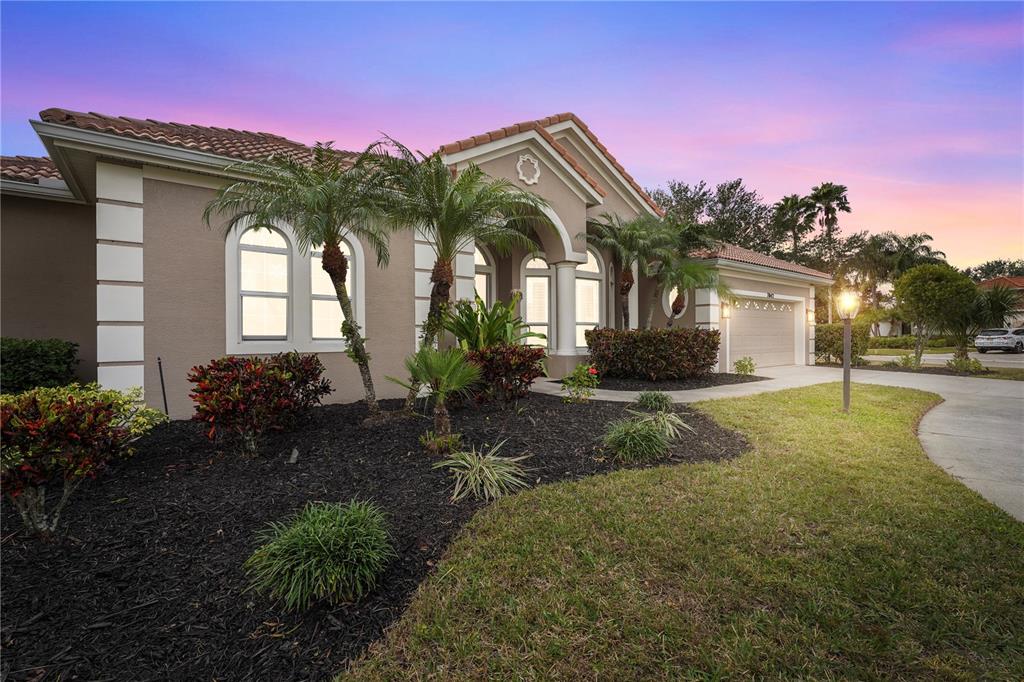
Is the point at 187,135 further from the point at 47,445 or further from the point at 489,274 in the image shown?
the point at 489,274

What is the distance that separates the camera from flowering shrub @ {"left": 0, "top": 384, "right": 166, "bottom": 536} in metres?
3.17

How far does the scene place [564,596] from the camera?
256 centimetres

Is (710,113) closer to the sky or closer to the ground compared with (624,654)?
closer to the sky

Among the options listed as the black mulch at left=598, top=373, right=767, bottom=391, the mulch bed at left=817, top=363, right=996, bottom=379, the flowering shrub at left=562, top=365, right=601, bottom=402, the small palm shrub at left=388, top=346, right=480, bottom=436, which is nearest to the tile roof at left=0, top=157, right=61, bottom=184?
A: the small palm shrub at left=388, top=346, right=480, bottom=436

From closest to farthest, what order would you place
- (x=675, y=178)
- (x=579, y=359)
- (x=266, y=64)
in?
(x=266, y=64), (x=579, y=359), (x=675, y=178)

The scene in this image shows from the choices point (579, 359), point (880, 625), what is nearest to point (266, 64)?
point (579, 359)

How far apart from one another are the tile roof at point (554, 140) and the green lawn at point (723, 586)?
24.5 ft

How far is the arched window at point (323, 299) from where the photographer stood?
773 centimetres

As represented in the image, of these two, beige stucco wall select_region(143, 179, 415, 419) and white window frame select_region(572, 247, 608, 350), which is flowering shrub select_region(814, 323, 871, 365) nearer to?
white window frame select_region(572, 247, 608, 350)

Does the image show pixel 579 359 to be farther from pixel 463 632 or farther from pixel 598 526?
pixel 463 632

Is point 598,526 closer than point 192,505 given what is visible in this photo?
Yes

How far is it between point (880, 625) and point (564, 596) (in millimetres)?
1625

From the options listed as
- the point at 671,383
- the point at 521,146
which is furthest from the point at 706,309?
the point at 521,146

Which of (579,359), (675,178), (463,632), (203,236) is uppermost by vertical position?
(675,178)
